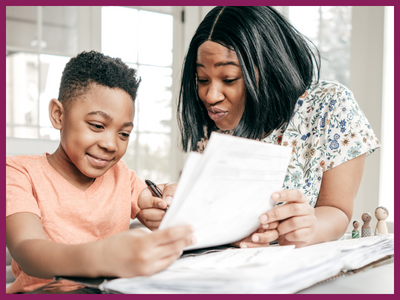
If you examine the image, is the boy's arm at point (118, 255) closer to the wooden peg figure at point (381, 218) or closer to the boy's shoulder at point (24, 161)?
the boy's shoulder at point (24, 161)

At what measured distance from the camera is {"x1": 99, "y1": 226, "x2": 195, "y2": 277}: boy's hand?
46 cm

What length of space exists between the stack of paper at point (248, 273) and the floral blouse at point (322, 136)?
50 centimetres

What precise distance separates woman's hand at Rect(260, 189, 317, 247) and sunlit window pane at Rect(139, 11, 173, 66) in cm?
288

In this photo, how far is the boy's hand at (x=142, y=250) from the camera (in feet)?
1.52

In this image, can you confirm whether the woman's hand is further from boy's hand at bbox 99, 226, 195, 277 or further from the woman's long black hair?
the woman's long black hair

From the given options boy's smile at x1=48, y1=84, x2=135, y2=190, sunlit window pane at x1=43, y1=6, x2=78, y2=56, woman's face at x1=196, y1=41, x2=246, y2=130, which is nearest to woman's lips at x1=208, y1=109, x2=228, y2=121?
woman's face at x1=196, y1=41, x2=246, y2=130

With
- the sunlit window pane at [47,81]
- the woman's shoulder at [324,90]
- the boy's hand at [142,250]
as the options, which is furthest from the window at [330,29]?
the boy's hand at [142,250]

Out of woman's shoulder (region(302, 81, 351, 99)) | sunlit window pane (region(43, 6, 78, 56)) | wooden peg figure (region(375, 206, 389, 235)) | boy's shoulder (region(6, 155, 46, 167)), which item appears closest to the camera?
Result: boy's shoulder (region(6, 155, 46, 167))

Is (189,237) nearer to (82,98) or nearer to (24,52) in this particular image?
(82,98)

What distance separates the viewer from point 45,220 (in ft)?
2.71

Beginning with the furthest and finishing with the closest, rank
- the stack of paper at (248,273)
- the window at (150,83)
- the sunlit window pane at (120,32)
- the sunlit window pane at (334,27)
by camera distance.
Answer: the window at (150,83), the sunlit window pane at (120,32), the sunlit window pane at (334,27), the stack of paper at (248,273)

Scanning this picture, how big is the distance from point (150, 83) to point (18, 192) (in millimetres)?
2691

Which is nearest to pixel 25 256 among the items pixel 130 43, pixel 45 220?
pixel 45 220

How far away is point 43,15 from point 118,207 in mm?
2470
